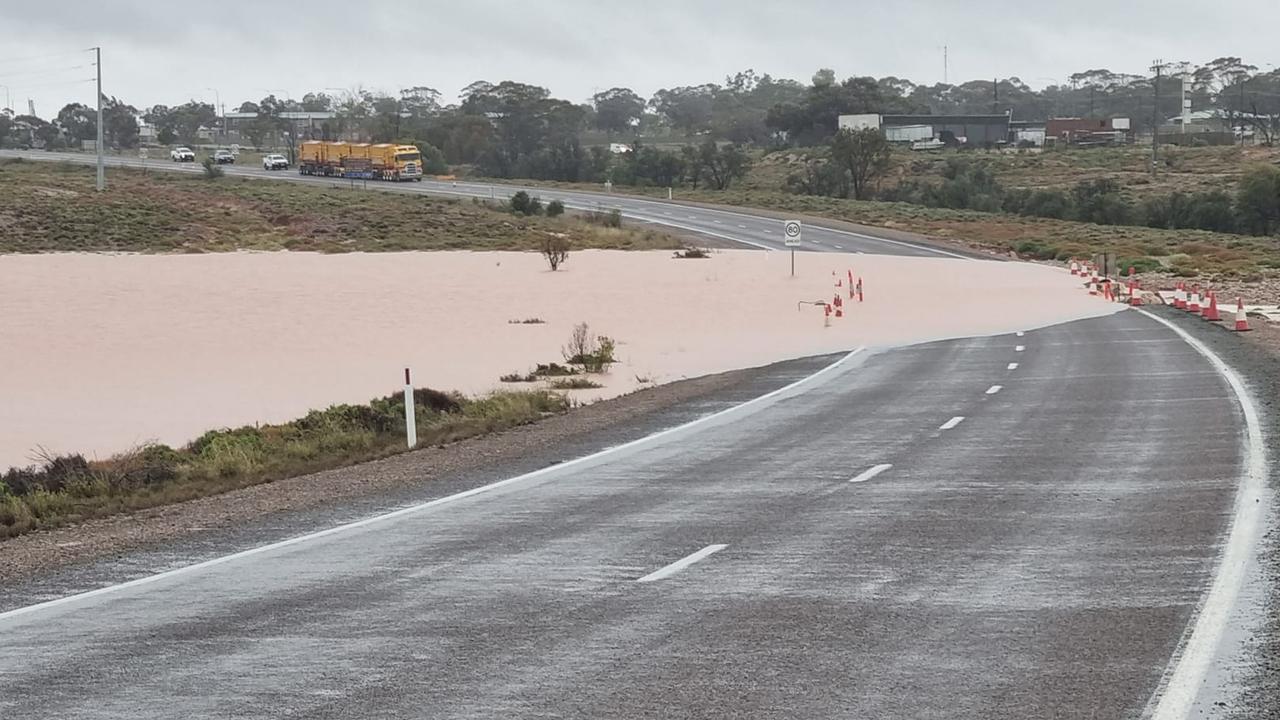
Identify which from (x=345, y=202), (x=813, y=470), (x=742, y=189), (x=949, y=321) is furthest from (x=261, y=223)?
(x=813, y=470)

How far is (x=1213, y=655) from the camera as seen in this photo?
917 cm

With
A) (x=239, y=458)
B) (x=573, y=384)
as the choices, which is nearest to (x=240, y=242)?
(x=573, y=384)

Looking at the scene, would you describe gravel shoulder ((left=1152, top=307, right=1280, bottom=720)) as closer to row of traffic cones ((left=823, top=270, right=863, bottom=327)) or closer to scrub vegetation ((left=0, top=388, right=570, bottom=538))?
scrub vegetation ((left=0, top=388, right=570, bottom=538))

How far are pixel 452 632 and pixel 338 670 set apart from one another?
1.13 metres

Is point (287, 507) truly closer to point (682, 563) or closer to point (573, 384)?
point (682, 563)

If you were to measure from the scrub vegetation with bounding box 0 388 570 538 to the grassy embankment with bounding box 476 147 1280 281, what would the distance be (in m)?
48.9

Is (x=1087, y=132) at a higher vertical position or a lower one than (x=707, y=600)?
higher

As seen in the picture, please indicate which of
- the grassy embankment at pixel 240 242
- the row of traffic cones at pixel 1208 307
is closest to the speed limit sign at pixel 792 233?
the row of traffic cones at pixel 1208 307

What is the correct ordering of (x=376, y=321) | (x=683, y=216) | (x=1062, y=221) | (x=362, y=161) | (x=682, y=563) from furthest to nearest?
(x=362, y=161) → (x=1062, y=221) → (x=683, y=216) → (x=376, y=321) → (x=682, y=563)

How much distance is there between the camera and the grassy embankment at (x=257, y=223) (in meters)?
80.5

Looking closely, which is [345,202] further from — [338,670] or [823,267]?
[338,670]

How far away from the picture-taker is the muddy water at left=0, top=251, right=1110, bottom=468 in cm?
3412

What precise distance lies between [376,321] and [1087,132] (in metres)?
145

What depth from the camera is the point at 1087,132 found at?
184250 mm
